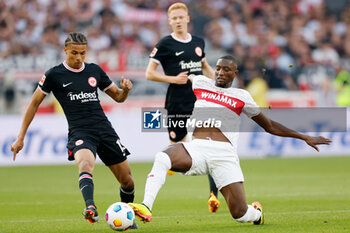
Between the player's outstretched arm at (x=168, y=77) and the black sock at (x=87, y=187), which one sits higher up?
the player's outstretched arm at (x=168, y=77)

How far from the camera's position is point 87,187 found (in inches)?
276

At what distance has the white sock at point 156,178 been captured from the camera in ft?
22.1

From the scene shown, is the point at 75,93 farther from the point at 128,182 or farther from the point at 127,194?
the point at 127,194

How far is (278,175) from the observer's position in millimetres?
14828

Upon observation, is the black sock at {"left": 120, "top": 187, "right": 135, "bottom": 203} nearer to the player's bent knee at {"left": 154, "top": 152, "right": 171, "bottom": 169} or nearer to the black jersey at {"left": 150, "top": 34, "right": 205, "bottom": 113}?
the player's bent knee at {"left": 154, "top": 152, "right": 171, "bottom": 169}

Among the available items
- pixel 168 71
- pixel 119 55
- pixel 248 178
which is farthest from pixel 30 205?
pixel 119 55

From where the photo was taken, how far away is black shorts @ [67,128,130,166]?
7.52m

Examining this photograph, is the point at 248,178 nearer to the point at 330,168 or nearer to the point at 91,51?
the point at 330,168

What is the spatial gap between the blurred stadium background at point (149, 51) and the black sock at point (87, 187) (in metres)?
10.7

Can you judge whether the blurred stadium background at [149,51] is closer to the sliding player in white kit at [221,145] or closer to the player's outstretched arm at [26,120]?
the sliding player in white kit at [221,145]

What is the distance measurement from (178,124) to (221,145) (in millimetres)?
2932

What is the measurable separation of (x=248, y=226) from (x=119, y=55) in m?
13.9

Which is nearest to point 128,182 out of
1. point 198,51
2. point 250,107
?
point 250,107

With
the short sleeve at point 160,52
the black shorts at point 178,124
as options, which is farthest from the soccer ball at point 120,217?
the short sleeve at point 160,52
